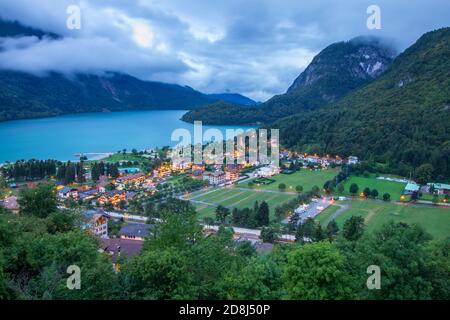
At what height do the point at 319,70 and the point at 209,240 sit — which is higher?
the point at 319,70

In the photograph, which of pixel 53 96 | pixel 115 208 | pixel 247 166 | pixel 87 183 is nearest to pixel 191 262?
pixel 115 208

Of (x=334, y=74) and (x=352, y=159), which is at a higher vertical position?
(x=334, y=74)

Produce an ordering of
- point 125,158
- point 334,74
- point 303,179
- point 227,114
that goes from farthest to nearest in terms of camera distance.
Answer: point 334,74, point 227,114, point 125,158, point 303,179

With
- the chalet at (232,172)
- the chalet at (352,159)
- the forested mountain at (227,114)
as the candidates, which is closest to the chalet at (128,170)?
the chalet at (232,172)

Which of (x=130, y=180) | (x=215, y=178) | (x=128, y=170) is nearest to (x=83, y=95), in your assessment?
(x=128, y=170)

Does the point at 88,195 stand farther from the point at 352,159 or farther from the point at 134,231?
the point at 352,159
